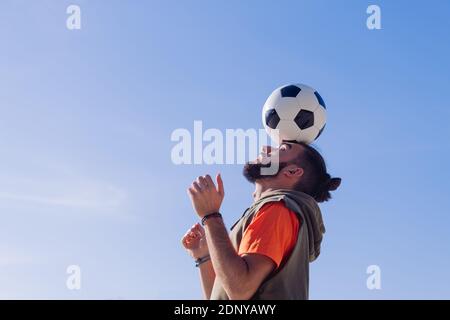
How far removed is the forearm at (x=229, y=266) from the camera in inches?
214

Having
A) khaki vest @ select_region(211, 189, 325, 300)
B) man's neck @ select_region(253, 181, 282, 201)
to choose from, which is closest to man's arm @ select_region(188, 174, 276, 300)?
khaki vest @ select_region(211, 189, 325, 300)

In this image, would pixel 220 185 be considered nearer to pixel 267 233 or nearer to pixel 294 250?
pixel 267 233

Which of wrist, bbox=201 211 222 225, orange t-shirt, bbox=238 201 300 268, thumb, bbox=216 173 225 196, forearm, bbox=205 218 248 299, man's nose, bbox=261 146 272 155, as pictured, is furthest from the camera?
man's nose, bbox=261 146 272 155

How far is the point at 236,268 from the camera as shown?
5438 mm

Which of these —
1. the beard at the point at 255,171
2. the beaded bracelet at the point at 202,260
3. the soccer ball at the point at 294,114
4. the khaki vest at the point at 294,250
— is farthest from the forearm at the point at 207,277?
the soccer ball at the point at 294,114

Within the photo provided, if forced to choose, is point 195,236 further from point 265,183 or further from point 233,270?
point 233,270

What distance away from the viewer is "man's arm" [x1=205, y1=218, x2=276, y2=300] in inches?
214

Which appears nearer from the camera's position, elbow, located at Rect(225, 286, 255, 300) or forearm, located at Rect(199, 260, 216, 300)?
elbow, located at Rect(225, 286, 255, 300)

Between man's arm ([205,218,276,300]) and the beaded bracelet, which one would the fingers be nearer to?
man's arm ([205,218,276,300])

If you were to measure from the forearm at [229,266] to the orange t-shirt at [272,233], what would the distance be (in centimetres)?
20

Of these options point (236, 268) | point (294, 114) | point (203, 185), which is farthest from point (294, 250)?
point (294, 114)

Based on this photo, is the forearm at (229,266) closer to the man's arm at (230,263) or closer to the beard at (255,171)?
the man's arm at (230,263)
